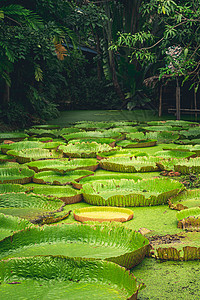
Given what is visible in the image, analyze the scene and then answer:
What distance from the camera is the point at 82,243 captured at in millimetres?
1168

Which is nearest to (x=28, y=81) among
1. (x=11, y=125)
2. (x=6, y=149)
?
(x=11, y=125)

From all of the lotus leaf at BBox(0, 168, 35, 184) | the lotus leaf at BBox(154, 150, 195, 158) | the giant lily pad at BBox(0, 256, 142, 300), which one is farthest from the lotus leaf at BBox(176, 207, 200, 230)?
the lotus leaf at BBox(154, 150, 195, 158)

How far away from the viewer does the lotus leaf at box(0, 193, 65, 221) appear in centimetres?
160

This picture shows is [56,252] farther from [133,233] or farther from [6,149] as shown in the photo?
[6,149]

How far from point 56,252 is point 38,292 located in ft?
0.77

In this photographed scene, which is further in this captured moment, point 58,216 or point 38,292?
point 58,216

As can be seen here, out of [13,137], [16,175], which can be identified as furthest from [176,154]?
[13,137]

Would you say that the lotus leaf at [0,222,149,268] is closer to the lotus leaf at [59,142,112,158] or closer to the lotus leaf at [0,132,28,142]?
the lotus leaf at [59,142,112,158]

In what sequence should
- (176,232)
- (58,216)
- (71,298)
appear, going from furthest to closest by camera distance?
(58,216) < (176,232) < (71,298)

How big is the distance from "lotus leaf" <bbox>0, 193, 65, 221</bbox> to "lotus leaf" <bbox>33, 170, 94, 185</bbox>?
402mm

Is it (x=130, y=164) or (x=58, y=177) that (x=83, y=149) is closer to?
(x=130, y=164)

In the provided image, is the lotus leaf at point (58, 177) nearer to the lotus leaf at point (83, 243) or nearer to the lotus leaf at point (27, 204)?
the lotus leaf at point (27, 204)

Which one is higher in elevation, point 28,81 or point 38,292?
point 28,81

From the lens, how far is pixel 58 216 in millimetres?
1528
